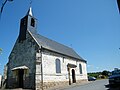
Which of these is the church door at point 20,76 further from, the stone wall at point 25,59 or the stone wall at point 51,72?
the stone wall at point 51,72

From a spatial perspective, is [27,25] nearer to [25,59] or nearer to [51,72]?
[25,59]

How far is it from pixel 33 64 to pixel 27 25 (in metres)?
6.21

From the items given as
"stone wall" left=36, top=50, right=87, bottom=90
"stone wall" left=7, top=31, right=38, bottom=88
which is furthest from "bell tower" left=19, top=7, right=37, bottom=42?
"stone wall" left=36, top=50, right=87, bottom=90

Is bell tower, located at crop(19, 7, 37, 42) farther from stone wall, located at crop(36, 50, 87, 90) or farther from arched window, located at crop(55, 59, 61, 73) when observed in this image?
arched window, located at crop(55, 59, 61, 73)

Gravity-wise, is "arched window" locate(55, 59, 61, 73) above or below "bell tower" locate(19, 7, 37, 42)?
below

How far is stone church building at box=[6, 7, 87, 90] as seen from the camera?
17484mm

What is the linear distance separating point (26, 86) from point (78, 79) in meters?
11.7

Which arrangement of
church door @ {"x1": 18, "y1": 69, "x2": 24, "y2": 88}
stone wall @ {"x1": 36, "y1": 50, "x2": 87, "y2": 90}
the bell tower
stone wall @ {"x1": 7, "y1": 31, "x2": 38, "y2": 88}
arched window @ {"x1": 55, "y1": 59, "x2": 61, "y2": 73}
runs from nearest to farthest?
1. stone wall @ {"x1": 36, "y1": 50, "x2": 87, "y2": 90}
2. stone wall @ {"x1": 7, "y1": 31, "x2": 38, "y2": 88}
3. church door @ {"x1": 18, "y1": 69, "x2": 24, "y2": 88}
4. the bell tower
5. arched window @ {"x1": 55, "y1": 59, "x2": 61, "y2": 73}

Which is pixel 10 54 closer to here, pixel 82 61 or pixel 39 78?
pixel 39 78

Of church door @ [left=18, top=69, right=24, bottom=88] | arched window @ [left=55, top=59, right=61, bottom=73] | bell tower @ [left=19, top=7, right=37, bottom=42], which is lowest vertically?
church door @ [left=18, top=69, right=24, bottom=88]

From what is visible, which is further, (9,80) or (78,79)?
(78,79)

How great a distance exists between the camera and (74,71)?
25.1 metres

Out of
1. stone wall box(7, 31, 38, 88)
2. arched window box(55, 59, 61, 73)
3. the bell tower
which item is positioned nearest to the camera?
stone wall box(7, 31, 38, 88)

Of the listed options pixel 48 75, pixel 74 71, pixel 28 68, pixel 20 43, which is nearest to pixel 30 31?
pixel 20 43
